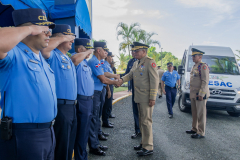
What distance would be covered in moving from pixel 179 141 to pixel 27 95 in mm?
3696

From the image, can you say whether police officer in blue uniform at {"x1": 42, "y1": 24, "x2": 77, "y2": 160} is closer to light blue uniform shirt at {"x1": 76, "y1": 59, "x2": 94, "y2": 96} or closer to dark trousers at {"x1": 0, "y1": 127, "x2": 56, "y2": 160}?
light blue uniform shirt at {"x1": 76, "y1": 59, "x2": 94, "y2": 96}

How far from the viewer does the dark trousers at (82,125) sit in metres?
2.61

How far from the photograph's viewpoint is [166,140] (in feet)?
13.4

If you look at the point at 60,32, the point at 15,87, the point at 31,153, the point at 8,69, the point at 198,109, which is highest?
the point at 60,32

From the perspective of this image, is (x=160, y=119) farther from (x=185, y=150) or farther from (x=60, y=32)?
(x=60, y=32)

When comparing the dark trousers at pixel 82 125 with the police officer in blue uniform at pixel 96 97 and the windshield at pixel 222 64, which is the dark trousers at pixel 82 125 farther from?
the windshield at pixel 222 64

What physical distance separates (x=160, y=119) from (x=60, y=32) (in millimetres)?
4583

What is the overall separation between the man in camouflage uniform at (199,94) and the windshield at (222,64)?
91.4 inches

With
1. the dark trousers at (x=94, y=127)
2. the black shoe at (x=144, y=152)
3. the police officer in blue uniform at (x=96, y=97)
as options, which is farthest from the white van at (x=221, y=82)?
the dark trousers at (x=94, y=127)

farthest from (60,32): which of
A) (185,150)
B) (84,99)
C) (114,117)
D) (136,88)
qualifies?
(114,117)

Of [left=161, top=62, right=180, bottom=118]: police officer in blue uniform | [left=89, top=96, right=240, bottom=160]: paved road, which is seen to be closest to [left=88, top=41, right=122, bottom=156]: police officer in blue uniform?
[left=89, top=96, right=240, bottom=160]: paved road

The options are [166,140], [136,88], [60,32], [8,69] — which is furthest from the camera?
[166,140]

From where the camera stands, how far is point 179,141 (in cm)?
407

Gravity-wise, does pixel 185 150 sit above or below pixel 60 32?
below
